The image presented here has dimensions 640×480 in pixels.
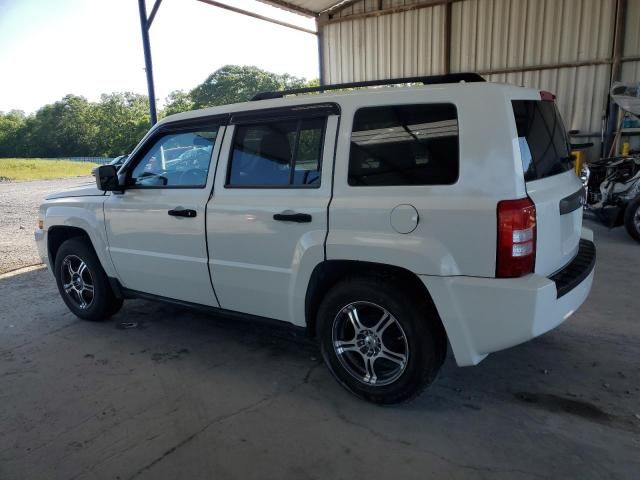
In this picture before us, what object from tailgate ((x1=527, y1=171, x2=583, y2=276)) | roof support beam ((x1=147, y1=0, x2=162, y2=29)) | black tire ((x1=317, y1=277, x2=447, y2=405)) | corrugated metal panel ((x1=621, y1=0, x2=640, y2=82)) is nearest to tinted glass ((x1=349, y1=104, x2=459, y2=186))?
tailgate ((x1=527, y1=171, x2=583, y2=276))

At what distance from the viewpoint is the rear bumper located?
2461 millimetres

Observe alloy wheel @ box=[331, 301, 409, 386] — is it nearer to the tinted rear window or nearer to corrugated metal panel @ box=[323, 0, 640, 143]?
the tinted rear window

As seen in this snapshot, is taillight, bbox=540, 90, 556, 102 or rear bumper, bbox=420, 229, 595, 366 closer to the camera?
rear bumper, bbox=420, 229, 595, 366

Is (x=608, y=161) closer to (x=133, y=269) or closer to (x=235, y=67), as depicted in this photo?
(x=133, y=269)

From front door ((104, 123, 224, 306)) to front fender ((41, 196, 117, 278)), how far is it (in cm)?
9

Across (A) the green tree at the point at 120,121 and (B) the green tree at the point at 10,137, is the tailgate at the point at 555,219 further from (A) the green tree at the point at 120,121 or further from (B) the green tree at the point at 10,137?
(B) the green tree at the point at 10,137

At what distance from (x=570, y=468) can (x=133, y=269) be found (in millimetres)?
3399

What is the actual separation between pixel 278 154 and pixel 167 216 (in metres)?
1.07

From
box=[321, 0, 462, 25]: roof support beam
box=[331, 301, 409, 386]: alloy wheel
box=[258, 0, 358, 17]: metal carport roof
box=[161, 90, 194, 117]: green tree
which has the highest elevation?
box=[161, 90, 194, 117]: green tree

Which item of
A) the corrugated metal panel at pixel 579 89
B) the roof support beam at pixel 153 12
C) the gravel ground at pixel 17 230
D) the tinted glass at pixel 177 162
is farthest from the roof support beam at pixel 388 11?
the tinted glass at pixel 177 162

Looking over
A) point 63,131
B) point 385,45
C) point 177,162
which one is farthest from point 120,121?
point 177,162

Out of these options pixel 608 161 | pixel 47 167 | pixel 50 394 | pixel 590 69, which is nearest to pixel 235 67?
pixel 47 167

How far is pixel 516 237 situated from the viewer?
2451 mm

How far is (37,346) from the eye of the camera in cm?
414
